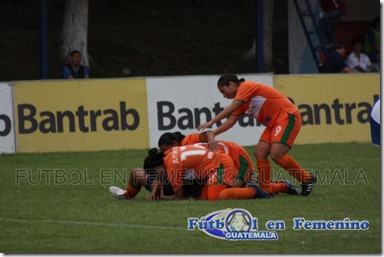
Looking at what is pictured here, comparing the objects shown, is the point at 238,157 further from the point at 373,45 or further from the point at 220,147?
the point at 373,45

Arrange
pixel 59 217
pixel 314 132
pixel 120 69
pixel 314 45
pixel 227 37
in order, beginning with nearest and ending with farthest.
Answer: pixel 59 217 < pixel 314 132 < pixel 314 45 < pixel 120 69 < pixel 227 37

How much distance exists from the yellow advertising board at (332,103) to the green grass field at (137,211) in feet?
8.06

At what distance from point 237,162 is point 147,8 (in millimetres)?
20421

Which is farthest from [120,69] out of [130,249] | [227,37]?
[130,249]

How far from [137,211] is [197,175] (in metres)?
1.20

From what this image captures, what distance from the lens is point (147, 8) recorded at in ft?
109

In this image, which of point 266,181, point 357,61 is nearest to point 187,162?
→ point 266,181

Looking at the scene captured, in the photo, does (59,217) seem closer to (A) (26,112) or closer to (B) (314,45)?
(A) (26,112)

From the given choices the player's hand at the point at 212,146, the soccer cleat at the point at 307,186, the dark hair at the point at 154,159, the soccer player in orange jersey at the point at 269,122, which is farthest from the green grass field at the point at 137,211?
the player's hand at the point at 212,146

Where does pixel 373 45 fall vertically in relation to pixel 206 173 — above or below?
above

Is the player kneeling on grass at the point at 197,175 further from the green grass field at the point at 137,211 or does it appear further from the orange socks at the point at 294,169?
the orange socks at the point at 294,169

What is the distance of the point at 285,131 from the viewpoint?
13.7m

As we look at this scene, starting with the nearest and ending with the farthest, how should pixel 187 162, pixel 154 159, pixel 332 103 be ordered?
1. pixel 187 162
2. pixel 154 159
3. pixel 332 103

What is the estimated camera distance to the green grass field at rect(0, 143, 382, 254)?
993 cm
